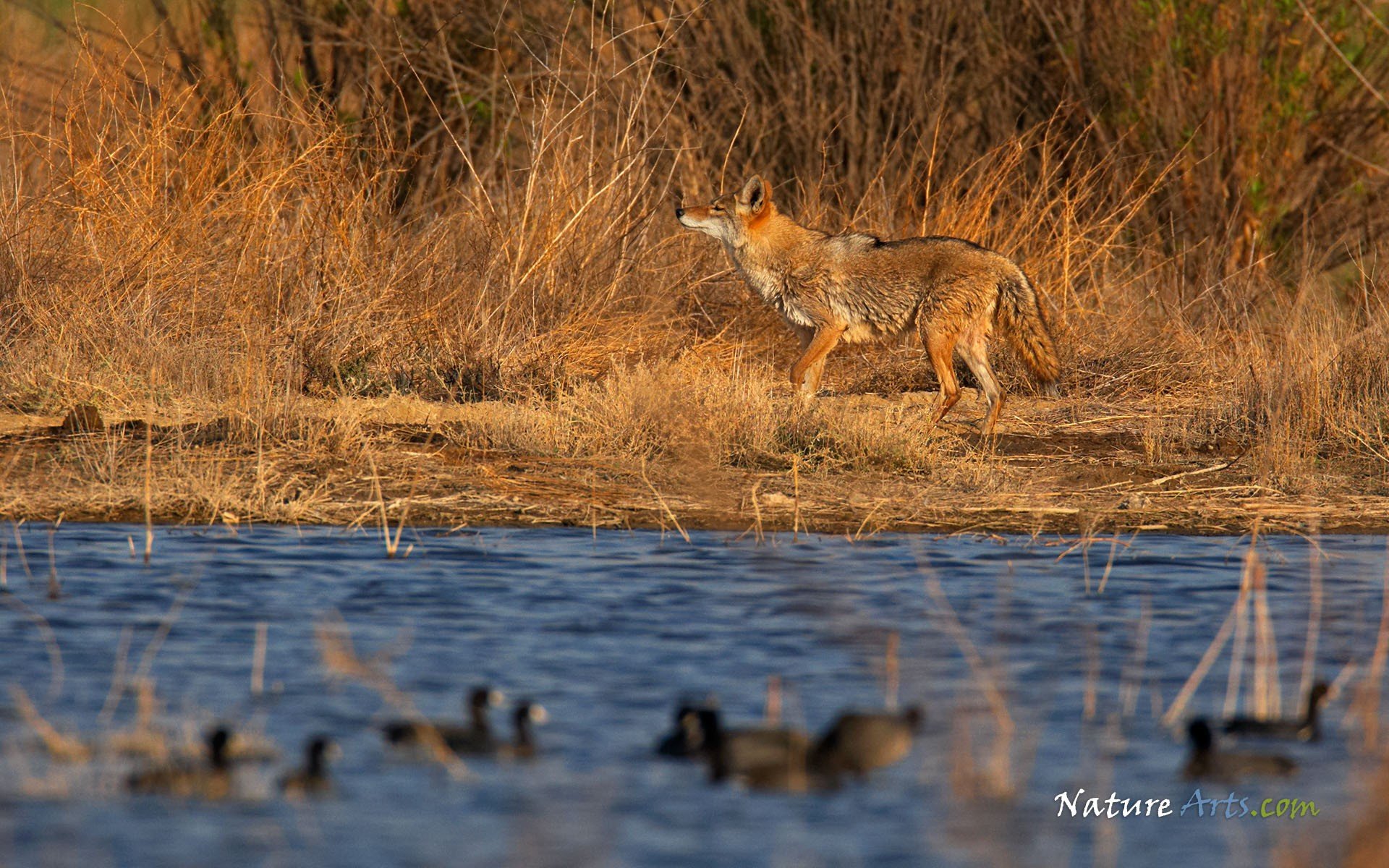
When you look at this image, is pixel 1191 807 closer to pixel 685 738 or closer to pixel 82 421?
pixel 685 738

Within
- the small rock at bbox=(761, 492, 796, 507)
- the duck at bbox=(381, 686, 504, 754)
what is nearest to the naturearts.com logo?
the duck at bbox=(381, 686, 504, 754)

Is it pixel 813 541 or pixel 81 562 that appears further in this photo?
pixel 813 541

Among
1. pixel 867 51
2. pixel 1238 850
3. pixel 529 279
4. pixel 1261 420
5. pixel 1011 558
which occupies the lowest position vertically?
pixel 1238 850

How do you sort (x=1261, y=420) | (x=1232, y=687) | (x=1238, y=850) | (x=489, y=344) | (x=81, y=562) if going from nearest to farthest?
(x=1238, y=850) → (x=1232, y=687) → (x=81, y=562) → (x=1261, y=420) → (x=489, y=344)

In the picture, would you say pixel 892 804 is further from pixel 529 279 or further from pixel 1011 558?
pixel 529 279

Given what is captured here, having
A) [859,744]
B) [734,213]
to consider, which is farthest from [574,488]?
[859,744]

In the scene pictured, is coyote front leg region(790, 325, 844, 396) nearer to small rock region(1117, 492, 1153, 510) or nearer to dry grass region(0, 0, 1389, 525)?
dry grass region(0, 0, 1389, 525)

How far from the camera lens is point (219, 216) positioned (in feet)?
39.2

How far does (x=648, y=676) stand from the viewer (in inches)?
229

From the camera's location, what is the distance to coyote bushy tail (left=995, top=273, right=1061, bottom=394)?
455 inches

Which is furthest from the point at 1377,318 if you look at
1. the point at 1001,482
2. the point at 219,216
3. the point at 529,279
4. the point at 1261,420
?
Result: the point at 219,216

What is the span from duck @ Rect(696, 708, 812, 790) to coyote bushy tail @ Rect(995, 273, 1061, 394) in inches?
281

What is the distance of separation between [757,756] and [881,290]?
290 inches

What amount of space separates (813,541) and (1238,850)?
159 inches
